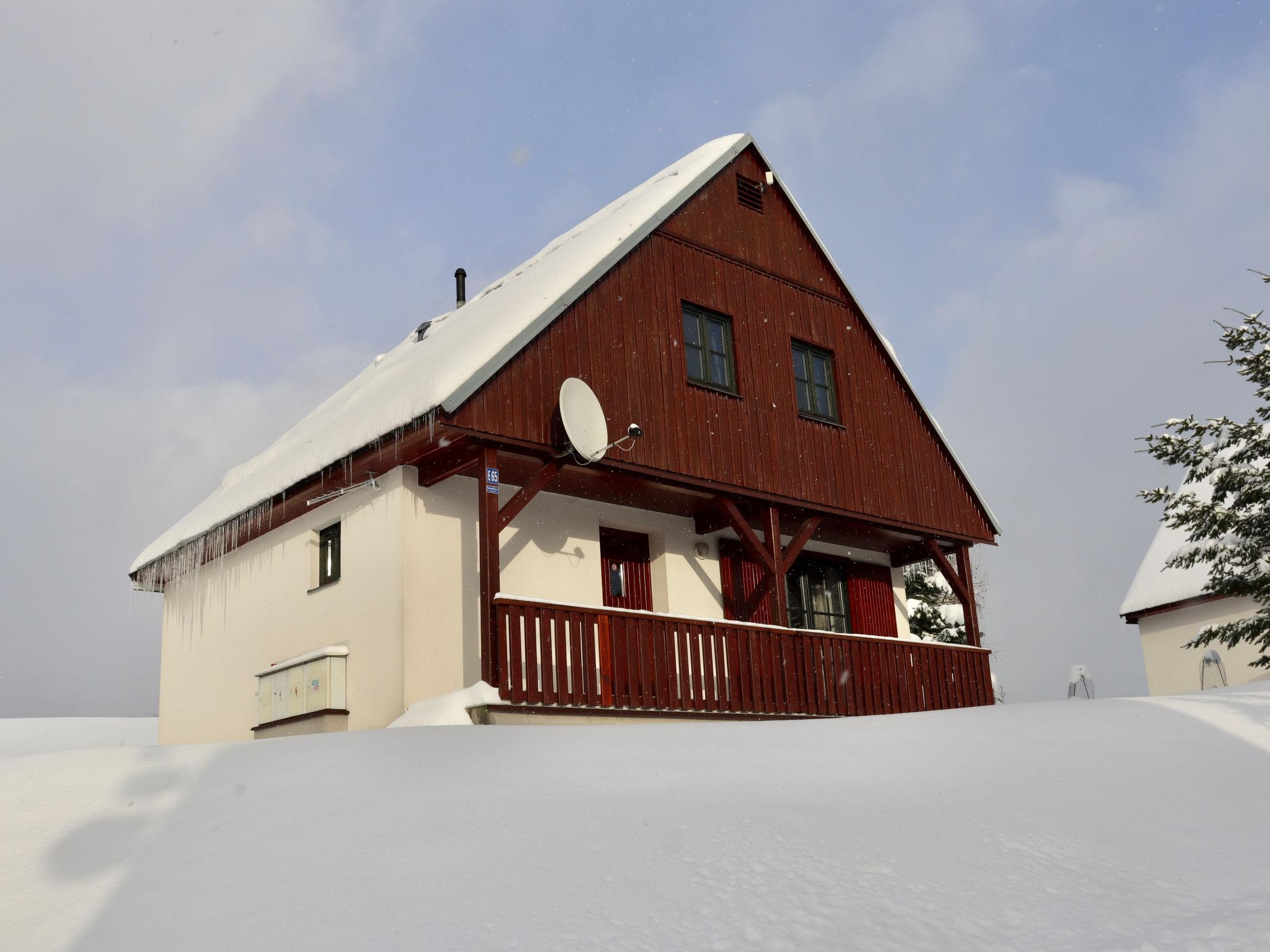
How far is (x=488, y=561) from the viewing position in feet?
34.4

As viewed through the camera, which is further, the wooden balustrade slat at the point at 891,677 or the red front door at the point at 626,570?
the wooden balustrade slat at the point at 891,677

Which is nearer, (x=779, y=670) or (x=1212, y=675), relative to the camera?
(x=779, y=670)

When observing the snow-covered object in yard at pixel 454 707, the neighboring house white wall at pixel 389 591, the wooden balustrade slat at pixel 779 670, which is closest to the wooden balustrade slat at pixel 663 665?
the neighboring house white wall at pixel 389 591

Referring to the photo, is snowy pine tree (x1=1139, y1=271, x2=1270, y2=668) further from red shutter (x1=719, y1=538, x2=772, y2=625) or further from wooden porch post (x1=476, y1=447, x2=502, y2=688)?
wooden porch post (x1=476, y1=447, x2=502, y2=688)

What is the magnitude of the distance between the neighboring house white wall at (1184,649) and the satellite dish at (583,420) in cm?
1660

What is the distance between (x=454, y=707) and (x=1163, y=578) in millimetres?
19932

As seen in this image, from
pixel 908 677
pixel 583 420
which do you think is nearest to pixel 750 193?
pixel 583 420

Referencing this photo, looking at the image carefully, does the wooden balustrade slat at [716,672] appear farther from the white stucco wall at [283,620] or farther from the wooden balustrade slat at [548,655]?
the white stucco wall at [283,620]

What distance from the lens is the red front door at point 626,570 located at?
13.3 m

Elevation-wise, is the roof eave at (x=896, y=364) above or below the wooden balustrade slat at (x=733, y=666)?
above

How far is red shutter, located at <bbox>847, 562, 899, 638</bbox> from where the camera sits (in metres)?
16.3

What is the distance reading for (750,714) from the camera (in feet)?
39.7

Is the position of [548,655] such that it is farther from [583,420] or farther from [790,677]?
[790,677]

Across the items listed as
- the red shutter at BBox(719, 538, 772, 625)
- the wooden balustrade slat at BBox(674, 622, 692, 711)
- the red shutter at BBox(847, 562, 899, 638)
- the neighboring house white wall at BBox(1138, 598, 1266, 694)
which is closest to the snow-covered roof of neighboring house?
the red shutter at BBox(847, 562, 899, 638)
